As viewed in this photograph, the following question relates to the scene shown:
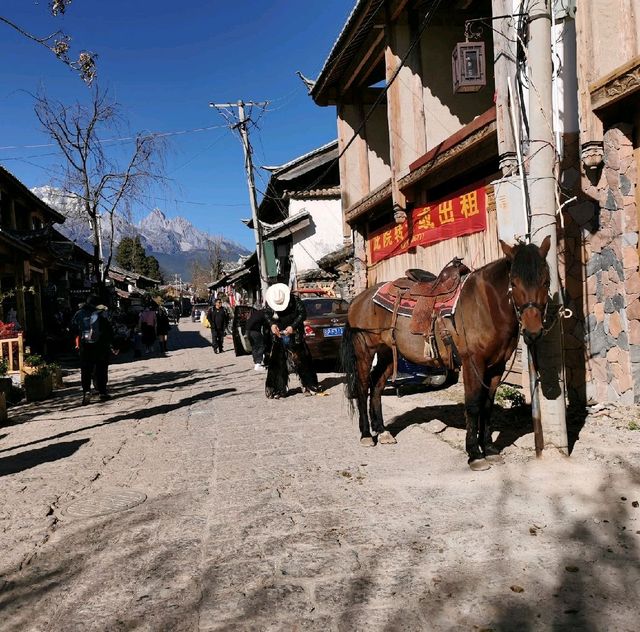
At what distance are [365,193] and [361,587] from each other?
11.8 m

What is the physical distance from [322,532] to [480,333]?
213 cm

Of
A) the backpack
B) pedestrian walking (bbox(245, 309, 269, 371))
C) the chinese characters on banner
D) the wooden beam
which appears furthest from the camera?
pedestrian walking (bbox(245, 309, 269, 371))

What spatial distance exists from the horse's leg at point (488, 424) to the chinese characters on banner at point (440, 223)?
4.05 meters

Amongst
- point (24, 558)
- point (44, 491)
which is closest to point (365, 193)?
point (44, 491)

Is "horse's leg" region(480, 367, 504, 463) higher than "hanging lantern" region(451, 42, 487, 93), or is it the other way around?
"hanging lantern" region(451, 42, 487, 93)

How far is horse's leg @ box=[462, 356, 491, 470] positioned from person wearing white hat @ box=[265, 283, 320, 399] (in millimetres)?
4622

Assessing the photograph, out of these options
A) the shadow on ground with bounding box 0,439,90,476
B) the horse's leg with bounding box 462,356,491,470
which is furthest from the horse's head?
the shadow on ground with bounding box 0,439,90,476

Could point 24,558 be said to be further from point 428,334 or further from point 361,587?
point 428,334

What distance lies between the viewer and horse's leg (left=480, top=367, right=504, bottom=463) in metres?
4.81

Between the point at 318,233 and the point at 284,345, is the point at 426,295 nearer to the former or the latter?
the point at 284,345

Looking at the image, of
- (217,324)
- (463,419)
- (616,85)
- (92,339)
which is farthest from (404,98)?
(217,324)

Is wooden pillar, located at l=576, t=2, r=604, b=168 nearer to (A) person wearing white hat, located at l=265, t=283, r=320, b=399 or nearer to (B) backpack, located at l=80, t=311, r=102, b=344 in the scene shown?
(A) person wearing white hat, located at l=265, t=283, r=320, b=399

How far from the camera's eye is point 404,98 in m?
10.4

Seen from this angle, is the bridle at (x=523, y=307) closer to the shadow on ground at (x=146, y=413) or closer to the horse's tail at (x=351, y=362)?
the horse's tail at (x=351, y=362)
